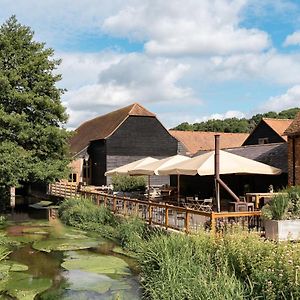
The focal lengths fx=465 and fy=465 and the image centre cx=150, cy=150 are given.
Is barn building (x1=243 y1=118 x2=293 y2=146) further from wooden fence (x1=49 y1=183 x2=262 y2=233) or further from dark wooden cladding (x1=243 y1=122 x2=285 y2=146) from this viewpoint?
wooden fence (x1=49 y1=183 x2=262 y2=233)

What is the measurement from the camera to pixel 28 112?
29375 mm

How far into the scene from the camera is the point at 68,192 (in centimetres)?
3044

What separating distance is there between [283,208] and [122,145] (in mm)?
29860

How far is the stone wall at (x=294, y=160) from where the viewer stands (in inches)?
687

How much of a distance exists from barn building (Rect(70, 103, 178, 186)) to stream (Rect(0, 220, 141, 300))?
21.6m

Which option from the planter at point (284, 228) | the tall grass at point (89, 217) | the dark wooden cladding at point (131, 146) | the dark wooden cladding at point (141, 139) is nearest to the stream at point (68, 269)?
the tall grass at point (89, 217)

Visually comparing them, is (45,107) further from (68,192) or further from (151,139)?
(151,139)

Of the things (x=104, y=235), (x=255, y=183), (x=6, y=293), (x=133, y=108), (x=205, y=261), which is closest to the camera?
(x=205, y=261)

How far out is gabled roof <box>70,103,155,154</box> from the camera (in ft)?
137

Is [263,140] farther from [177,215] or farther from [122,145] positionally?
[177,215]

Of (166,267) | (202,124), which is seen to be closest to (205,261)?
(166,267)

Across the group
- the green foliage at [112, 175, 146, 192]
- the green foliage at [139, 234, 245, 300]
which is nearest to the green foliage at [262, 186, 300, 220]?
the green foliage at [139, 234, 245, 300]

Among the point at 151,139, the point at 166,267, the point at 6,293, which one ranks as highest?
the point at 151,139

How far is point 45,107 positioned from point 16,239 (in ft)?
40.0
